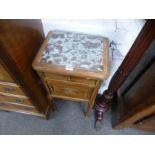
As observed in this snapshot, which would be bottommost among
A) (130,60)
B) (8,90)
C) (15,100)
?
(15,100)

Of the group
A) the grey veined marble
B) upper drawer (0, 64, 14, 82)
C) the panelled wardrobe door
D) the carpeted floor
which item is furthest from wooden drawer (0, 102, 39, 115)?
the grey veined marble

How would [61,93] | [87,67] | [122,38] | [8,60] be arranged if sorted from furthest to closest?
[61,93], [122,38], [87,67], [8,60]

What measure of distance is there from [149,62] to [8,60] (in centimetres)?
72

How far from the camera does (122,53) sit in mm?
955

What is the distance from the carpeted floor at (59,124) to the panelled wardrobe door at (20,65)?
0.16 m

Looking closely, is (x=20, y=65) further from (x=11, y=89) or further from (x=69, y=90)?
(x=69, y=90)

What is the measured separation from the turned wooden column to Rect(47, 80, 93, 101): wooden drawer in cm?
20

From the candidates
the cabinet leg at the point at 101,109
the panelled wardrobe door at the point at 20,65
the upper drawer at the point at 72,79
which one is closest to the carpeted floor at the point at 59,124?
the cabinet leg at the point at 101,109

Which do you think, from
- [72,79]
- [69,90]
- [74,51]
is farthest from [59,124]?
[74,51]

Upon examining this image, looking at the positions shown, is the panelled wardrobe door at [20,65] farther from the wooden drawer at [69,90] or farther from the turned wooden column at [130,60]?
the turned wooden column at [130,60]

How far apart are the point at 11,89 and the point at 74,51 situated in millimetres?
408

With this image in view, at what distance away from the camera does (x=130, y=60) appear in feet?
2.67

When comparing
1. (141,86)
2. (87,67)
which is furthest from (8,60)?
(141,86)
